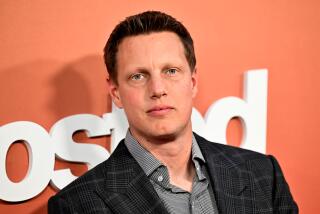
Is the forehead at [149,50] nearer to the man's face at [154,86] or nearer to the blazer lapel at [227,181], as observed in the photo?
the man's face at [154,86]

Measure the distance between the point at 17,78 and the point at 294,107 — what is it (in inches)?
46.1

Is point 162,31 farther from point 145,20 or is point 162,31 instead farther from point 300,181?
point 300,181

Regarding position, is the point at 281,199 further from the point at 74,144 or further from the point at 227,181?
the point at 74,144

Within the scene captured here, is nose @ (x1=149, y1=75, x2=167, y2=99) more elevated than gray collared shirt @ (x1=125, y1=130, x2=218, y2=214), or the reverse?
nose @ (x1=149, y1=75, x2=167, y2=99)

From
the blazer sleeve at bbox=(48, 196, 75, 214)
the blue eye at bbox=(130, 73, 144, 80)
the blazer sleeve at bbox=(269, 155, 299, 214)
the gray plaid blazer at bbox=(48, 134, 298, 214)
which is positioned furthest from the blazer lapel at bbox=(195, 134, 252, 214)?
the blazer sleeve at bbox=(48, 196, 75, 214)

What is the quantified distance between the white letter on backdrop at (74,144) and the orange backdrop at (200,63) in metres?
0.04

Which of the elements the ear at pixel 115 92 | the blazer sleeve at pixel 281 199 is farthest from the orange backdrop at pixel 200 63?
the blazer sleeve at pixel 281 199

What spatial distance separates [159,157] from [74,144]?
1.09 feet

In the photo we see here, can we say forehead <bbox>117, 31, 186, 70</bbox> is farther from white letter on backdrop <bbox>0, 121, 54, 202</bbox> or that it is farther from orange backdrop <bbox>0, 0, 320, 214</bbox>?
white letter on backdrop <bbox>0, 121, 54, 202</bbox>

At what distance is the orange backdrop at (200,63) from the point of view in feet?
4.90

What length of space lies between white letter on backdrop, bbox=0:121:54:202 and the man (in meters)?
0.19

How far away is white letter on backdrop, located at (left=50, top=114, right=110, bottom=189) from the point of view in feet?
5.02

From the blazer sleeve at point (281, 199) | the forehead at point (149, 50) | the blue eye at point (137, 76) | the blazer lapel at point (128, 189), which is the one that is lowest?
the blazer sleeve at point (281, 199)

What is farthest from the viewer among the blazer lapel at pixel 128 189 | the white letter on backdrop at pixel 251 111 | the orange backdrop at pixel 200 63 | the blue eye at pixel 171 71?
the white letter on backdrop at pixel 251 111
